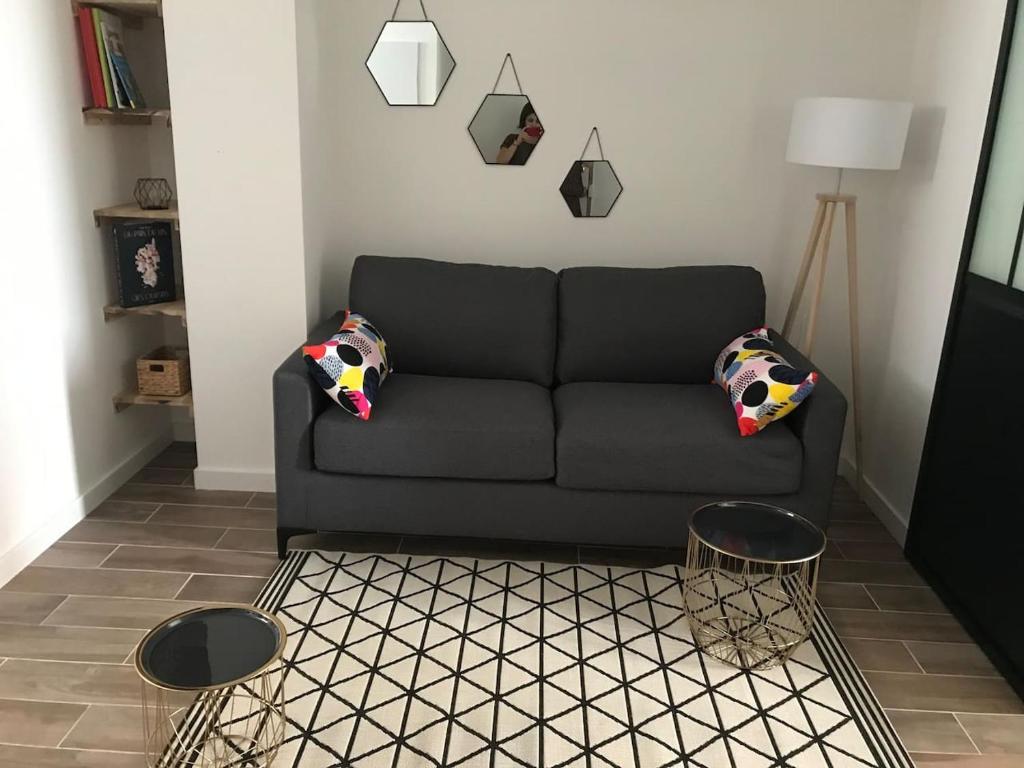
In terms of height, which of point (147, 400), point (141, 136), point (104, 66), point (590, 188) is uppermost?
point (104, 66)

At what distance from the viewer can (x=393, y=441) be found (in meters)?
2.69

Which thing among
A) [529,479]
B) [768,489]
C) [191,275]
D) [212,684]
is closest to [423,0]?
[191,275]

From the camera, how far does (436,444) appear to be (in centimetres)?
270

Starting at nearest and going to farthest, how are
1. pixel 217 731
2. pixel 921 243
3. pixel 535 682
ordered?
1. pixel 217 731
2. pixel 535 682
3. pixel 921 243

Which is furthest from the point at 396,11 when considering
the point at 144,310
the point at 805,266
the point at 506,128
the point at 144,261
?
the point at 805,266

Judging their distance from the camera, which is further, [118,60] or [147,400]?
[147,400]

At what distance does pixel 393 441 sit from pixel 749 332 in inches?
53.2

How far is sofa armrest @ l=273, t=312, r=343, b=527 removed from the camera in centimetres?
268

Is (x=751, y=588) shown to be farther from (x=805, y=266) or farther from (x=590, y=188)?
(x=590, y=188)

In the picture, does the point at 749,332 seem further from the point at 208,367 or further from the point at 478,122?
the point at 208,367

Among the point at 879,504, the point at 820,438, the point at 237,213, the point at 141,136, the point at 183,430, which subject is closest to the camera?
the point at 820,438

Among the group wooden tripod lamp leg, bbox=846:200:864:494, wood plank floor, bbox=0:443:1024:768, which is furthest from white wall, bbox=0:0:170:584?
wooden tripod lamp leg, bbox=846:200:864:494

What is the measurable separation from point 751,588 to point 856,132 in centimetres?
150

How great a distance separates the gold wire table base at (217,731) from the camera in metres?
1.90
